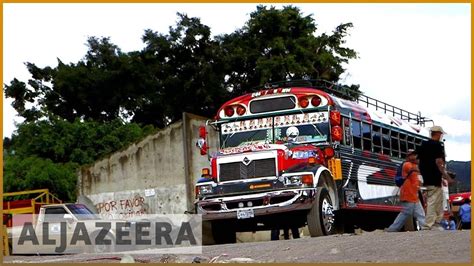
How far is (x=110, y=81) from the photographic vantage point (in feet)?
161

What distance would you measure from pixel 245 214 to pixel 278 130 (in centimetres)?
219

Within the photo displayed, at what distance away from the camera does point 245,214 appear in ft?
54.5

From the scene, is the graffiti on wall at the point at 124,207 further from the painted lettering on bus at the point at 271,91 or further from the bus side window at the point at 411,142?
the painted lettering on bus at the point at 271,91

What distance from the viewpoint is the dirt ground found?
10.7 metres

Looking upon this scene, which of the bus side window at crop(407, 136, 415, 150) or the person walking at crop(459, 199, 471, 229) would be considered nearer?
the bus side window at crop(407, 136, 415, 150)

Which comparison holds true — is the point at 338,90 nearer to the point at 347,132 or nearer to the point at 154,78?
the point at 347,132

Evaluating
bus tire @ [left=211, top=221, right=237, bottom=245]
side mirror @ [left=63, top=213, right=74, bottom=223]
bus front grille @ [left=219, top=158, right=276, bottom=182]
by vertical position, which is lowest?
bus tire @ [left=211, top=221, right=237, bottom=245]

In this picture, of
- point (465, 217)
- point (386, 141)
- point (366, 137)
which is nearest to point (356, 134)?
point (366, 137)

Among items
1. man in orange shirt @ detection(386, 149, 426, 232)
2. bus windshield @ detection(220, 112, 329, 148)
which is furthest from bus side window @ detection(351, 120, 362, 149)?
man in orange shirt @ detection(386, 149, 426, 232)

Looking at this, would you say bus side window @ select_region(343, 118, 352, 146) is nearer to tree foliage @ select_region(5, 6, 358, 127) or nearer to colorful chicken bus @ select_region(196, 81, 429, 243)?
colorful chicken bus @ select_region(196, 81, 429, 243)

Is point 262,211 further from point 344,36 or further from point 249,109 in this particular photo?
point 344,36

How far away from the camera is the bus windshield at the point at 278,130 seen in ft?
57.7

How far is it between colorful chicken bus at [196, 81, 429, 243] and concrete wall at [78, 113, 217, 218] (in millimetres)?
9967

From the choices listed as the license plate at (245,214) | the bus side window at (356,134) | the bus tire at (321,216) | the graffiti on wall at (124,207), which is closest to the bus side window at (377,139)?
the bus side window at (356,134)
